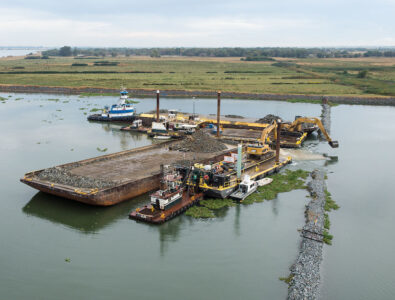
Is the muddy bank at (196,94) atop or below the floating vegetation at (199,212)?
atop

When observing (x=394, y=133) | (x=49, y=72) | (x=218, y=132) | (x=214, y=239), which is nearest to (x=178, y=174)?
(x=214, y=239)

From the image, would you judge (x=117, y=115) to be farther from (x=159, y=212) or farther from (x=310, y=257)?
(x=310, y=257)

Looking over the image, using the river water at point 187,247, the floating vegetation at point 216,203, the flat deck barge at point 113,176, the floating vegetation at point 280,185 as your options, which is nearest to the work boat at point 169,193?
the river water at point 187,247

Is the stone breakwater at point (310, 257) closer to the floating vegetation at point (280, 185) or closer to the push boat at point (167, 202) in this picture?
the floating vegetation at point (280, 185)

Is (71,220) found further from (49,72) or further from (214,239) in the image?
(49,72)

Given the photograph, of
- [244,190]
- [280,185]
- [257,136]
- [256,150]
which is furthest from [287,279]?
[257,136]

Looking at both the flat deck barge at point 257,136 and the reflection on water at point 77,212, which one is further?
the flat deck barge at point 257,136

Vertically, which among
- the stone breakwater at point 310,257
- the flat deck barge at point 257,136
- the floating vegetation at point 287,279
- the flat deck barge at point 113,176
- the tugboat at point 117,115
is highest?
the tugboat at point 117,115
